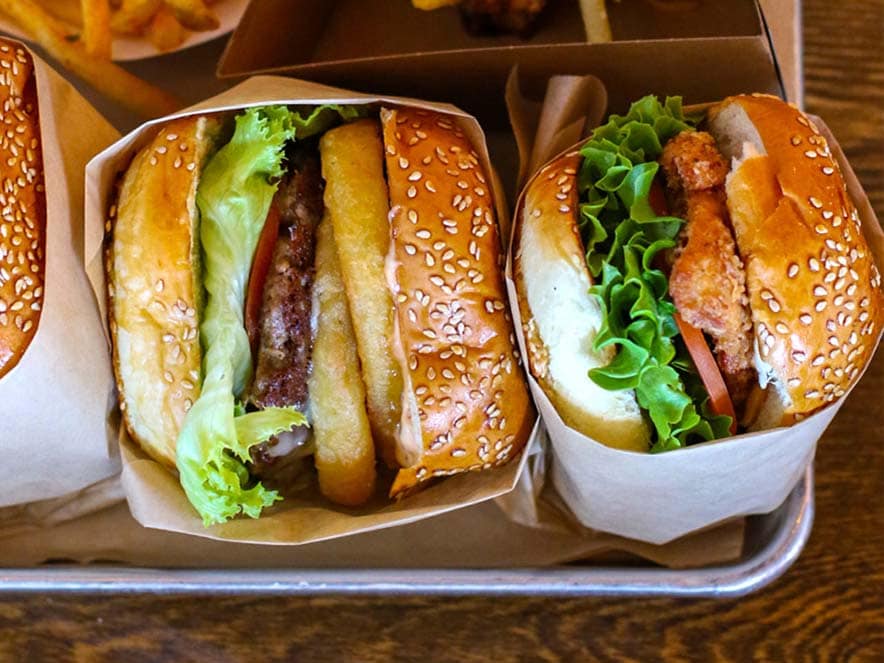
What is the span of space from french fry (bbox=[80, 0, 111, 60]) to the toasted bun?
2.72ft

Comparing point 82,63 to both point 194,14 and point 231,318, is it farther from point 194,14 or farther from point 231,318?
point 231,318

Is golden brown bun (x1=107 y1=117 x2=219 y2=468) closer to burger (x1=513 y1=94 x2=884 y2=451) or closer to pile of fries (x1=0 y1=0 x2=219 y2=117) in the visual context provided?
pile of fries (x1=0 y1=0 x2=219 y2=117)

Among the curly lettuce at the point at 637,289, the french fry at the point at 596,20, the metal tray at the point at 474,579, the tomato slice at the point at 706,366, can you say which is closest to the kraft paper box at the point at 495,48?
the french fry at the point at 596,20

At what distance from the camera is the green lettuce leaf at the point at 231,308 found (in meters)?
1.27

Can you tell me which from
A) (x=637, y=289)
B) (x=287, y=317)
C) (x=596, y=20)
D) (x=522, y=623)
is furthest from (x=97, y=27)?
(x=522, y=623)

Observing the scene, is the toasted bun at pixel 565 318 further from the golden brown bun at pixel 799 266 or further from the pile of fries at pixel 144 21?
the pile of fries at pixel 144 21

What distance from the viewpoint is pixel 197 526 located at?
1.38m

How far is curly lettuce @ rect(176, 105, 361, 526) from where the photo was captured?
1.26 meters

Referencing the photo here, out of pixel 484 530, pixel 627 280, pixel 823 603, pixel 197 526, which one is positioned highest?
pixel 627 280

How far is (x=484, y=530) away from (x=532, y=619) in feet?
0.57

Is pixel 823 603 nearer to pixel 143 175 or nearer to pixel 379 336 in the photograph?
pixel 379 336

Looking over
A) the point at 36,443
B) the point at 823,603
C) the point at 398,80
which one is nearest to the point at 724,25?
the point at 398,80

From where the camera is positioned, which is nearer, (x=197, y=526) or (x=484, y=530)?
(x=197, y=526)

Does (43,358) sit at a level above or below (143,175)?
below
